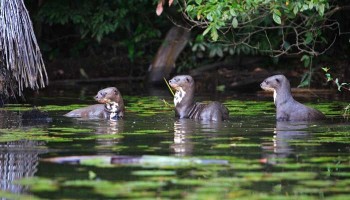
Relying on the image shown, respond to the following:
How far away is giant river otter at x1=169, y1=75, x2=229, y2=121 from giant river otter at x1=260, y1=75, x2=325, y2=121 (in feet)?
2.61

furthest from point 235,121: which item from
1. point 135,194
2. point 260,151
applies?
point 135,194

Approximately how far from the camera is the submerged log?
69.4 feet

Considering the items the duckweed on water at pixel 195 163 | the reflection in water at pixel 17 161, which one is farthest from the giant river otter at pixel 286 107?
the reflection in water at pixel 17 161

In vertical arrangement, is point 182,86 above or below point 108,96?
above

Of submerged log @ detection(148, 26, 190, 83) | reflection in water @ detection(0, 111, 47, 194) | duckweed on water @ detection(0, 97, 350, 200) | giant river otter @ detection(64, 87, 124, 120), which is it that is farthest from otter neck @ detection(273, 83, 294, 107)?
submerged log @ detection(148, 26, 190, 83)

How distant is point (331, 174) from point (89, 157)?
2.06 metres

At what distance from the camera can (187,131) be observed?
36.5 ft

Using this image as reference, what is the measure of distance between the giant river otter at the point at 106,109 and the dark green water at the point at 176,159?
375 mm

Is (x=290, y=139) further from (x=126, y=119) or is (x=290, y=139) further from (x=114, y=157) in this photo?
(x=126, y=119)

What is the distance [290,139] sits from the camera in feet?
33.1

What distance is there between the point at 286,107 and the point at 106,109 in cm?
255

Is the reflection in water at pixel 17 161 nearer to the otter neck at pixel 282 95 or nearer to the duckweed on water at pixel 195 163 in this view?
the duckweed on water at pixel 195 163

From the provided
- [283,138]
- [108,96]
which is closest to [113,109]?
[108,96]

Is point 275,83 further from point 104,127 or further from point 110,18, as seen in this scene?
point 110,18
